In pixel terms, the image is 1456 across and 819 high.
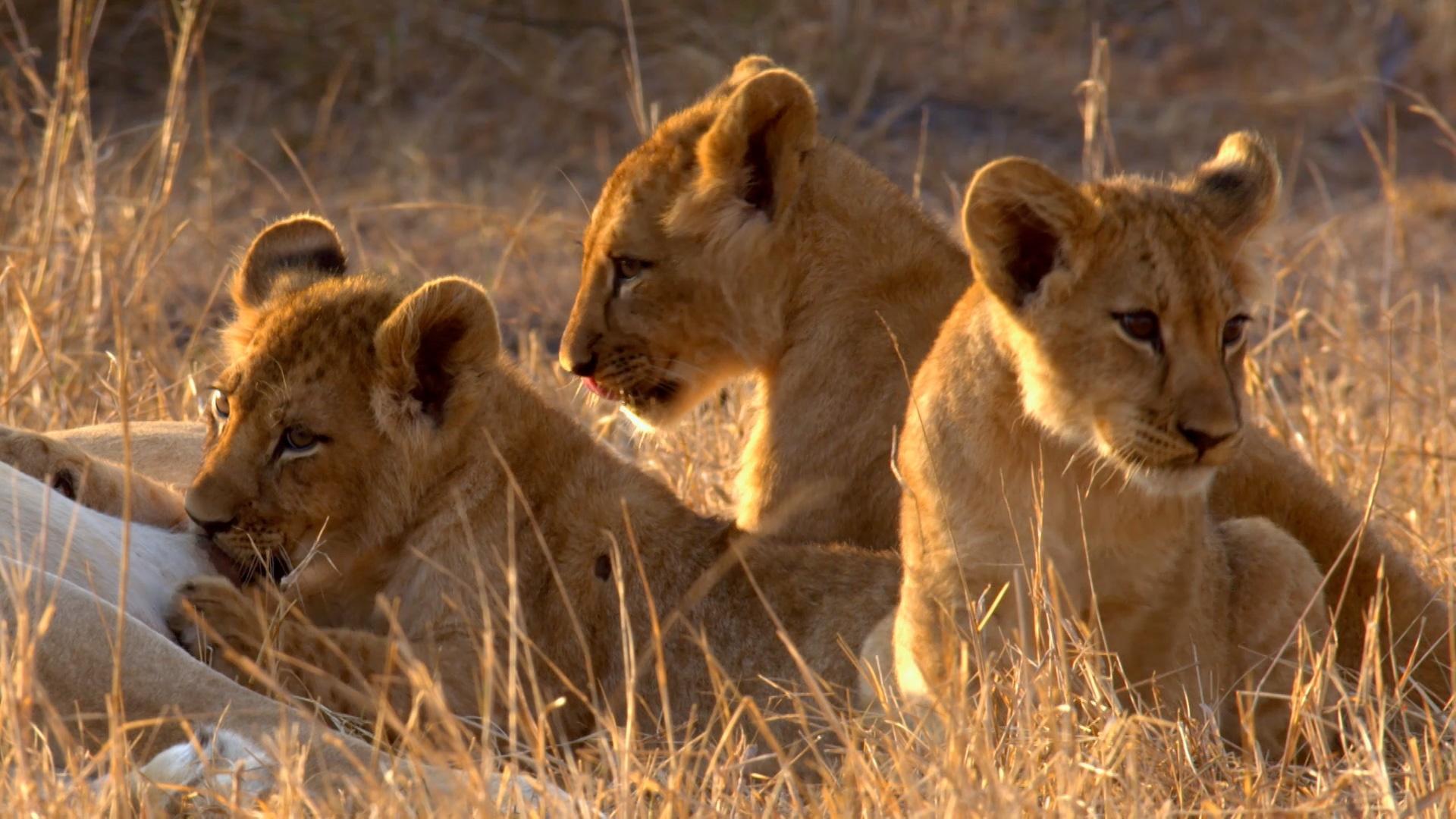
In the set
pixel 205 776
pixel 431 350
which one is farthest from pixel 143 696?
pixel 431 350

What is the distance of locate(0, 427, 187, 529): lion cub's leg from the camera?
394cm

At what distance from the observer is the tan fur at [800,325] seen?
403 cm

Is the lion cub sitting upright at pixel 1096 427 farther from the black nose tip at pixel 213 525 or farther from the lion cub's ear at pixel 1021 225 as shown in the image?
the black nose tip at pixel 213 525

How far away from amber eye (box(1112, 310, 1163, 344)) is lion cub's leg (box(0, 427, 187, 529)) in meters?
1.94

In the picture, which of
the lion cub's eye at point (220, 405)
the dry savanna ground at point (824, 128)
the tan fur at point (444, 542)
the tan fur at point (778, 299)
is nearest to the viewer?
the dry savanna ground at point (824, 128)

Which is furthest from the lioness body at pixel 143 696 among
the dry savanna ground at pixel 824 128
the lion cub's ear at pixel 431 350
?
the lion cub's ear at pixel 431 350

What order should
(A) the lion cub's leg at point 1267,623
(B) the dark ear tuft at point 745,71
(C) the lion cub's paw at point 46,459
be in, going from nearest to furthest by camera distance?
1. (A) the lion cub's leg at point 1267,623
2. (C) the lion cub's paw at point 46,459
3. (B) the dark ear tuft at point 745,71

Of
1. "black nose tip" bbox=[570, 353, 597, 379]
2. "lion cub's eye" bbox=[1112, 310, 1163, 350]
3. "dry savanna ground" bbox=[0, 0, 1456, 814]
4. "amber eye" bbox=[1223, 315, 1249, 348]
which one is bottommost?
"dry savanna ground" bbox=[0, 0, 1456, 814]

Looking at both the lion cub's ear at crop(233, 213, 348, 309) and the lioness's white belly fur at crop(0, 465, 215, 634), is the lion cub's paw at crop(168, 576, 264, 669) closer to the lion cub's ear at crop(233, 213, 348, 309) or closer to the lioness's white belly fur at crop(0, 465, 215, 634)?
the lioness's white belly fur at crop(0, 465, 215, 634)

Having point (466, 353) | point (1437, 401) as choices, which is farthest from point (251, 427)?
point (1437, 401)

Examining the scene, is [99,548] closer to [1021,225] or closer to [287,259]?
[287,259]

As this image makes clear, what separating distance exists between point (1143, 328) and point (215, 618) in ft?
5.57

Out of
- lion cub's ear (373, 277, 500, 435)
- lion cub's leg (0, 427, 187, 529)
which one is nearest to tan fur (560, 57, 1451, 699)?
lion cub's ear (373, 277, 500, 435)

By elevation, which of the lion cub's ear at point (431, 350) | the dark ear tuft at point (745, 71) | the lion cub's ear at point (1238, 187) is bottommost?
the lion cub's ear at point (431, 350)
